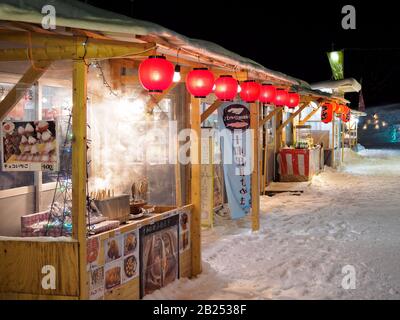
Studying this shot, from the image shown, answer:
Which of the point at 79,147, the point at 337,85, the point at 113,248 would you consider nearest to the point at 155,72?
the point at 79,147

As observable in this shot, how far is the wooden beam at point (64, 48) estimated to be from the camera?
5027mm

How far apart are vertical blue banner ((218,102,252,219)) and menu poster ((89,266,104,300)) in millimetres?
7272

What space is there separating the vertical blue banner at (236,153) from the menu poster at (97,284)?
7272mm

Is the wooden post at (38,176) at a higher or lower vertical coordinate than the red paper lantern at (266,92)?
lower

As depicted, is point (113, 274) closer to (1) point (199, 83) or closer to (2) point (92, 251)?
(2) point (92, 251)

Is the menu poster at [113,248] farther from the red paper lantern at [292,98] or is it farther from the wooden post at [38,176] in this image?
the red paper lantern at [292,98]

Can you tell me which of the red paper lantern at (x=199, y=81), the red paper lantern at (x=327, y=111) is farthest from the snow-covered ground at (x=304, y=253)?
the red paper lantern at (x=327, y=111)

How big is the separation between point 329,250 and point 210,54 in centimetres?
477

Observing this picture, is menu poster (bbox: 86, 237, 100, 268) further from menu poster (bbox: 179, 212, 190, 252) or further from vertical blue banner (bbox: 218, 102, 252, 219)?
vertical blue banner (bbox: 218, 102, 252, 219)

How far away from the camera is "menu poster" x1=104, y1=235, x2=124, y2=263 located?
5573 millimetres
